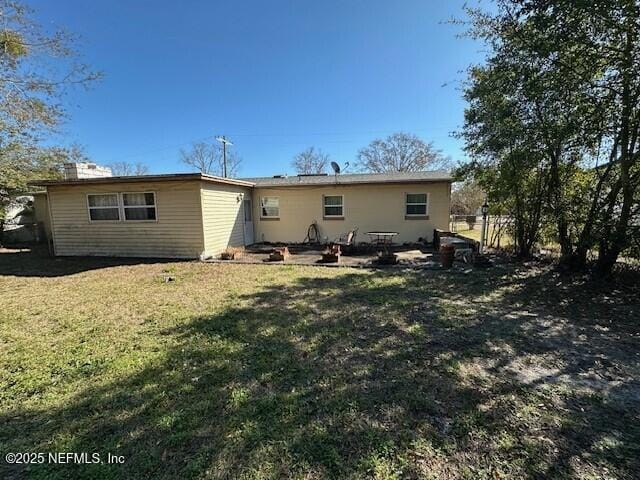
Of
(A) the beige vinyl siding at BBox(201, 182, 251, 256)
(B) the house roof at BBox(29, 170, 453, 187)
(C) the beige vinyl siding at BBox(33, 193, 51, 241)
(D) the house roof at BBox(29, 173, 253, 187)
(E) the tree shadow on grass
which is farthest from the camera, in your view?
(C) the beige vinyl siding at BBox(33, 193, 51, 241)

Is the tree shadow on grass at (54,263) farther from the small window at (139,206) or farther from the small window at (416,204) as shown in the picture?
the small window at (416,204)

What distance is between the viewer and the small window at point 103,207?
31.4 ft

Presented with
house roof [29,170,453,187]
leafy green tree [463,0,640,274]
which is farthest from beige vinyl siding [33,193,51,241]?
leafy green tree [463,0,640,274]

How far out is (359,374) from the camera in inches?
110

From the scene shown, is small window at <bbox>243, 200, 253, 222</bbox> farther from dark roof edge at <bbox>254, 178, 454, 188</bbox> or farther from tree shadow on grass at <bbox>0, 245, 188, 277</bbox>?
tree shadow on grass at <bbox>0, 245, 188, 277</bbox>

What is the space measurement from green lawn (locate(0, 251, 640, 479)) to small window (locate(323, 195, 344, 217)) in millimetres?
6885

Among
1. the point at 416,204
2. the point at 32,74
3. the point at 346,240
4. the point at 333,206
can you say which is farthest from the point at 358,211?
the point at 32,74

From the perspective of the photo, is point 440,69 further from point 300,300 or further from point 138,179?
point 138,179

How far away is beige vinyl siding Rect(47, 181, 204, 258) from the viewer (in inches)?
353

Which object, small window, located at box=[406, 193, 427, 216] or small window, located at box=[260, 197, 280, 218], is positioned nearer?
small window, located at box=[406, 193, 427, 216]

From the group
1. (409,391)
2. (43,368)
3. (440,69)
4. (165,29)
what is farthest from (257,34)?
(409,391)

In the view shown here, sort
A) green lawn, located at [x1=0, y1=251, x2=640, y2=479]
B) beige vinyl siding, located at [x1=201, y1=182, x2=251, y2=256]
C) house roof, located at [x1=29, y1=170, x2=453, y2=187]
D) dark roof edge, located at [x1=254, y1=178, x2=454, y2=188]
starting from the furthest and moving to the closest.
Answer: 1. dark roof edge, located at [x1=254, y1=178, x2=454, y2=188]
2. beige vinyl siding, located at [x1=201, y1=182, x2=251, y2=256]
3. house roof, located at [x1=29, y1=170, x2=453, y2=187]
4. green lawn, located at [x1=0, y1=251, x2=640, y2=479]

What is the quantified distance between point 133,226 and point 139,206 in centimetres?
70

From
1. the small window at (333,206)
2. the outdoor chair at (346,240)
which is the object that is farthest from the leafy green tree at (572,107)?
the small window at (333,206)
